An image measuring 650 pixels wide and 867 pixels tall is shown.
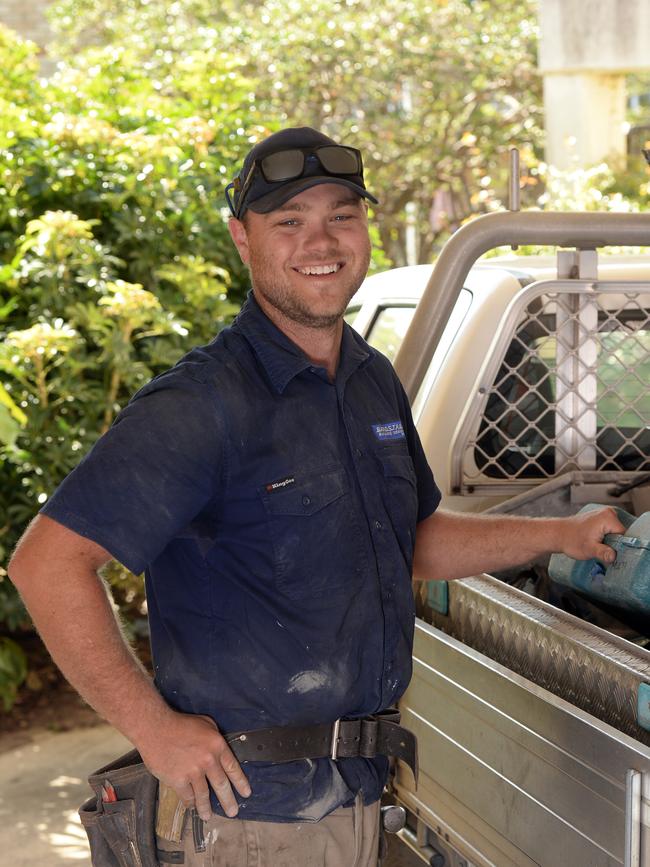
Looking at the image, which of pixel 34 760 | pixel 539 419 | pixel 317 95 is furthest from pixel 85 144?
pixel 317 95

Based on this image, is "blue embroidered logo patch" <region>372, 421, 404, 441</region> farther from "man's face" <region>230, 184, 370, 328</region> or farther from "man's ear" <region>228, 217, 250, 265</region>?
"man's ear" <region>228, 217, 250, 265</region>

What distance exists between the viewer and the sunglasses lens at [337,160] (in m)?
2.33

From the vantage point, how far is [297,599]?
85.6 inches

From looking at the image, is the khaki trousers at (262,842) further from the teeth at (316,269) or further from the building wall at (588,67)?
the building wall at (588,67)

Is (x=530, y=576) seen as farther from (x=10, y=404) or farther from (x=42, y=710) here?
(x=42, y=710)

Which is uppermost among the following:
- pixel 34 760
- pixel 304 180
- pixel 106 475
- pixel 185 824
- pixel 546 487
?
pixel 304 180

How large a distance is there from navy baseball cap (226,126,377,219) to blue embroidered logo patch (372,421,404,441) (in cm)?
45

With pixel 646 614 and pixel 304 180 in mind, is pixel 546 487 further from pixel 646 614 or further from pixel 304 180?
pixel 304 180

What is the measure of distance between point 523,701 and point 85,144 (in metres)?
4.36

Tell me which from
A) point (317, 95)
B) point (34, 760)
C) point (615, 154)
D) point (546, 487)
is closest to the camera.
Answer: point (546, 487)

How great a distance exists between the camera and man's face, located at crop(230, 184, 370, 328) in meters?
2.33

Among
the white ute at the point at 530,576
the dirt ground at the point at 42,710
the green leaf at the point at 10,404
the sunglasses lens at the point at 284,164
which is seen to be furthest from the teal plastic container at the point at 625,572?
the dirt ground at the point at 42,710

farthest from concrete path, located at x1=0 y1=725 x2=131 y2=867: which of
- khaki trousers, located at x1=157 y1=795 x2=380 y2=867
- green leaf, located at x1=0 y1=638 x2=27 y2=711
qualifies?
khaki trousers, located at x1=157 y1=795 x2=380 y2=867

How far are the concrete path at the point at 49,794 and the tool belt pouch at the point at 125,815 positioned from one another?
2478 mm
